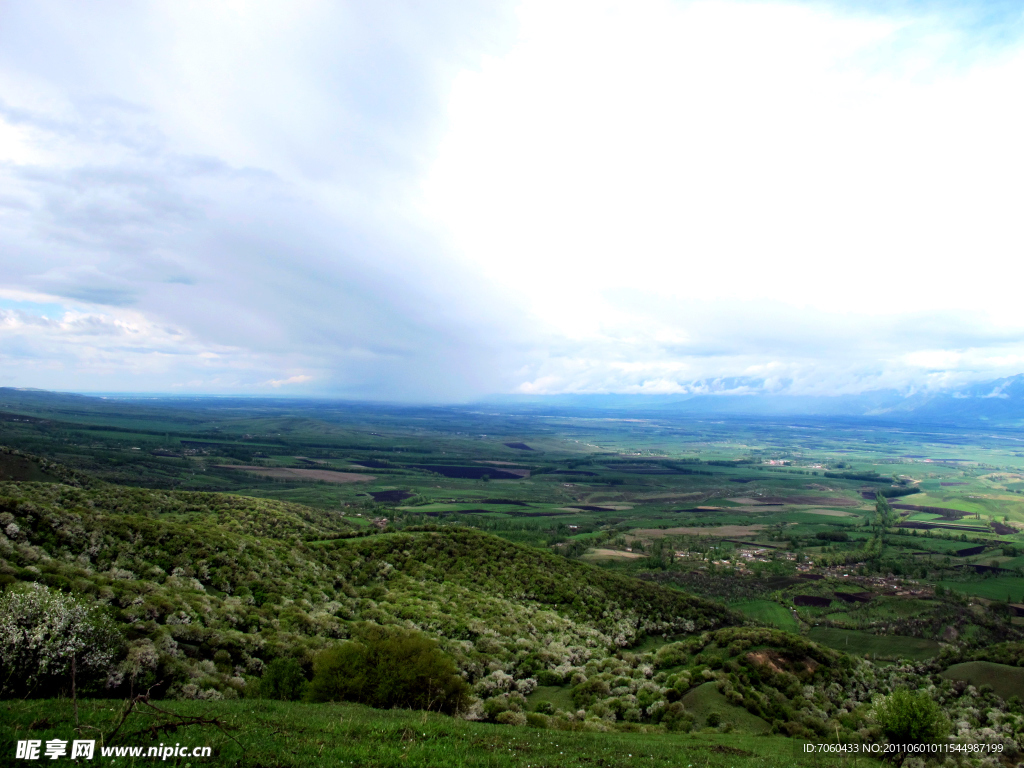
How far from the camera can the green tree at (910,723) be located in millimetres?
25703

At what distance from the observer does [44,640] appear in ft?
56.1

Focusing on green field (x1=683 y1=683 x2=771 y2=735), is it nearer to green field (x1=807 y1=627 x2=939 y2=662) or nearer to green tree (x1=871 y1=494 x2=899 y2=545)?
green field (x1=807 y1=627 x2=939 y2=662)

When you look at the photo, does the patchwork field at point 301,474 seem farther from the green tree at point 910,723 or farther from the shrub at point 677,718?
the green tree at point 910,723

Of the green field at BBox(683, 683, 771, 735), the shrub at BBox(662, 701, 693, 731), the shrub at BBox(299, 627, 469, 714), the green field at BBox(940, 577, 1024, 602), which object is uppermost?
the shrub at BBox(299, 627, 469, 714)

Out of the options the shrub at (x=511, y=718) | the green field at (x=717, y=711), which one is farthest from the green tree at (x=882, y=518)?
the shrub at (x=511, y=718)

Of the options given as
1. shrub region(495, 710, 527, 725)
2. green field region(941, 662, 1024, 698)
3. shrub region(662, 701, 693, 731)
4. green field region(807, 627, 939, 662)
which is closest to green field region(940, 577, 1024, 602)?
green field region(807, 627, 939, 662)

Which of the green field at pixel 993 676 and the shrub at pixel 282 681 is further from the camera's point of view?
the green field at pixel 993 676

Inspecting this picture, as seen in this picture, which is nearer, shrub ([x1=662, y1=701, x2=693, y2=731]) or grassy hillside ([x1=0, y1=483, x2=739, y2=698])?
grassy hillside ([x1=0, y1=483, x2=739, y2=698])

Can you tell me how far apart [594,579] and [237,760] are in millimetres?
55697

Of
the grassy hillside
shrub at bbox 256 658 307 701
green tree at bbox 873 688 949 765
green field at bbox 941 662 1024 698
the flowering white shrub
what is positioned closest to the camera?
the flowering white shrub

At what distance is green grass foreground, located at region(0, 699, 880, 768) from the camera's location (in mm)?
12062

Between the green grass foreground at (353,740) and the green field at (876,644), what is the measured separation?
44.2m

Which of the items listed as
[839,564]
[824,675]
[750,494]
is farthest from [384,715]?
[750,494]

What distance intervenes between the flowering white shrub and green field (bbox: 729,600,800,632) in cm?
7423
